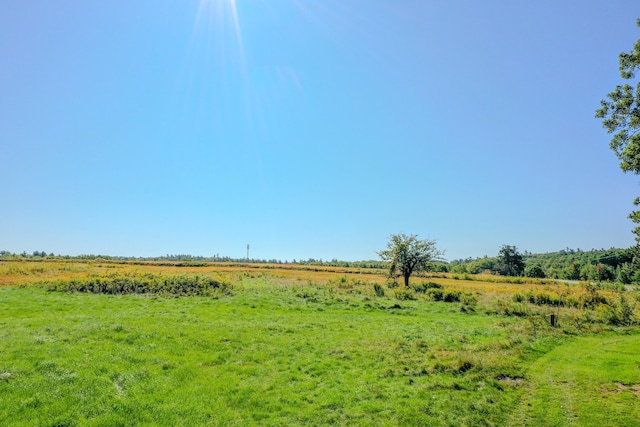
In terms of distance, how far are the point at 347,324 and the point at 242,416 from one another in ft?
51.7

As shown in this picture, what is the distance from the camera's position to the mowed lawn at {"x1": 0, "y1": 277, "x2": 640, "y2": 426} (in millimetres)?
10875

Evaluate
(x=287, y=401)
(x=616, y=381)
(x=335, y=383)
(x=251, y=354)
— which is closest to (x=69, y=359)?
(x=251, y=354)

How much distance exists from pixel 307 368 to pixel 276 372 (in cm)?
150

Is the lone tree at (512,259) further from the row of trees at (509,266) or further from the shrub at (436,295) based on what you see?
the shrub at (436,295)

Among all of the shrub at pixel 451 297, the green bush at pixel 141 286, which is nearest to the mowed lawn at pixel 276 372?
the green bush at pixel 141 286

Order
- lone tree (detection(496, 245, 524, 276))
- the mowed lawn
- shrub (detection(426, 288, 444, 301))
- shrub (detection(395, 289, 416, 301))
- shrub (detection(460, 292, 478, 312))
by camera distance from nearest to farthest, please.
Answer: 1. the mowed lawn
2. shrub (detection(460, 292, 478, 312))
3. shrub (detection(426, 288, 444, 301))
4. shrub (detection(395, 289, 416, 301))
5. lone tree (detection(496, 245, 524, 276))

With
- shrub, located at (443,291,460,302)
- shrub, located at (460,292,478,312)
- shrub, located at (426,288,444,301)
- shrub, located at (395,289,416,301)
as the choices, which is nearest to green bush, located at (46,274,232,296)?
shrub, located at (395,289,416,301)

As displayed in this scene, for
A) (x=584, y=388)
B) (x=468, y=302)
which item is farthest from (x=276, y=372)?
(x=468, y=302)

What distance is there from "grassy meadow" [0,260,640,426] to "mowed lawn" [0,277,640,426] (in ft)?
0.22

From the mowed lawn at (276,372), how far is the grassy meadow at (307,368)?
67mm

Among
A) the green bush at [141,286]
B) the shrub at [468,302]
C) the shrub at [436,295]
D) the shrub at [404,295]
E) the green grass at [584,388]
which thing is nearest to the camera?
the green grass at [584,388]

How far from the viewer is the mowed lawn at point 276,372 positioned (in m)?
10.9

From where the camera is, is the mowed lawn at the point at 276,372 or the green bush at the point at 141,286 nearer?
the mowed lawn at the point at 276,372

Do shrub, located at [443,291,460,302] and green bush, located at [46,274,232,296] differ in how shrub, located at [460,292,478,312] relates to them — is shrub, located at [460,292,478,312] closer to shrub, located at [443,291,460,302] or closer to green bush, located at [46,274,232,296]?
shrub, located at [443,291,460,302]
